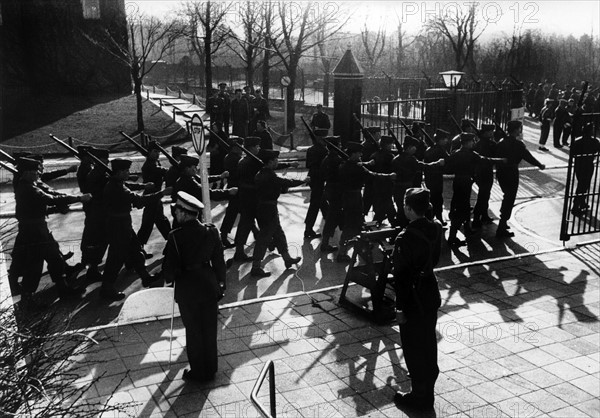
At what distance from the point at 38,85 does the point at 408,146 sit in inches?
955

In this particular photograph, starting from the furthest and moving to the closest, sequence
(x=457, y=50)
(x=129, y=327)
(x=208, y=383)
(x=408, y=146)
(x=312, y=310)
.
A: (x=457, y=50) → (x=408, y=146) → (x=312, y=310) → (x=129, y=327) → (x=208, y=383)

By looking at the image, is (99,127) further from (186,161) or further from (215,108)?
(186,161)

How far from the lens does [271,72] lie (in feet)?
169

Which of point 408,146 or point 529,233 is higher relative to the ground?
point 408,146

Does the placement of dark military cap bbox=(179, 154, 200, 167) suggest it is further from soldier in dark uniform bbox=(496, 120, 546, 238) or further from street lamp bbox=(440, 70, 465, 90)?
street lamp bbox=(440, 70, 465, 90)

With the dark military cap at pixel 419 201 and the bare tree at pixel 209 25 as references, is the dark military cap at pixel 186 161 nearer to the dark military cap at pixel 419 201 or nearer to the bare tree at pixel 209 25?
the dark military cap at pixel 419 201

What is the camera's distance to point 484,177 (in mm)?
12406

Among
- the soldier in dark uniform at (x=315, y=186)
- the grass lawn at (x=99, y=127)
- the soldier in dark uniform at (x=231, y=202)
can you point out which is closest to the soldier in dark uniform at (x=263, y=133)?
the soldier in dark uniform at (x=315, y=186)

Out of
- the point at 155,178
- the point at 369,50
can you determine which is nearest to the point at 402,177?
the point at 155,178

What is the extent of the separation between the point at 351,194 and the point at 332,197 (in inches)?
17.5

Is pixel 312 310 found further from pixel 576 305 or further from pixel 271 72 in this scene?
pixel 271 72

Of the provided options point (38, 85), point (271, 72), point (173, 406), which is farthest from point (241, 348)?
point (271, 72)

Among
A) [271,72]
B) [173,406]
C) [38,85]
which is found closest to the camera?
[173,406]

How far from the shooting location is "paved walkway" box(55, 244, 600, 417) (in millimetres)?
6253
